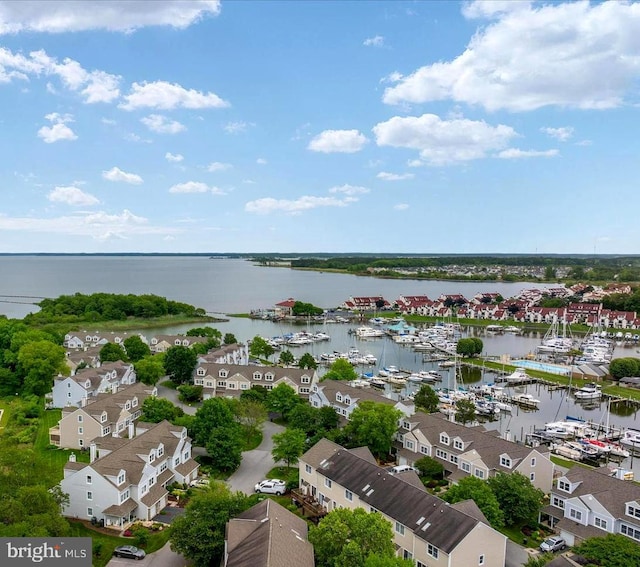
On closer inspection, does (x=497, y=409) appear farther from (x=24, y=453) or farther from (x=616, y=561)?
(x=24, y=453)

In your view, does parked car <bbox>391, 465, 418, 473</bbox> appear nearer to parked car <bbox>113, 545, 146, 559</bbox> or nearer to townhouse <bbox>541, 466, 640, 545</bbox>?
townhouse <bbox>541, 466, 640, 545</bbox>

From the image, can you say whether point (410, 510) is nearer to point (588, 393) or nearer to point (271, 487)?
point (271, 487)

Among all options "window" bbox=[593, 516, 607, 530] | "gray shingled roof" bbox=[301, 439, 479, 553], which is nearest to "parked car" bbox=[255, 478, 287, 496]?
"gray shingled roof" bbox=[301, 439, 479, 553]

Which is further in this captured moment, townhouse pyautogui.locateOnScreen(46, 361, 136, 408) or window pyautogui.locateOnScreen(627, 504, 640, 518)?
townhouse pyautogui.locateOnScreen(46, 361, 136, 408)

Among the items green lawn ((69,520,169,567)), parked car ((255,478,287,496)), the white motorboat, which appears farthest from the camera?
the white motorboat

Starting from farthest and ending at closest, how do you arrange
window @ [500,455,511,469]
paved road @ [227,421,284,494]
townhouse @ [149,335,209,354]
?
1. townhouse @ [149,335,209,354]
2. paved road @ [227,421,284,494]
3. window @ [500,455,511,469]
